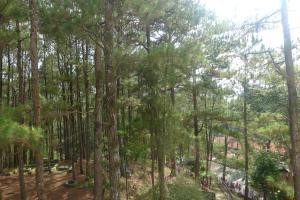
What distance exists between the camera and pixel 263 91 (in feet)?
57.1

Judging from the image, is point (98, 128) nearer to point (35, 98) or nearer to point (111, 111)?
point (111, 111)

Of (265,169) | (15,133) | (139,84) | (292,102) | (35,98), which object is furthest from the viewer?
(265,169)

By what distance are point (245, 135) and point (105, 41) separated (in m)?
12.5

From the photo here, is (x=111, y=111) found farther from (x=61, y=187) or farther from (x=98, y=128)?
(x=61, y=187)

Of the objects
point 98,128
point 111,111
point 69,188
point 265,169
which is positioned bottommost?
point 69,188

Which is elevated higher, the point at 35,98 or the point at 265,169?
the point at 35,98

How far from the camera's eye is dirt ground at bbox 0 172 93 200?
1534cm

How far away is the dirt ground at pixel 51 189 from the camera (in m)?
15.3

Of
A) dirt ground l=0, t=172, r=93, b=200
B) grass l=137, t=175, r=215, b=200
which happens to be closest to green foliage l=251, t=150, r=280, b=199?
grass l=137, t=175, r=215, b=200

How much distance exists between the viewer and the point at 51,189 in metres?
16.1

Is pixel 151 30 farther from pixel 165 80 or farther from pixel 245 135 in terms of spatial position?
pixel 245 135

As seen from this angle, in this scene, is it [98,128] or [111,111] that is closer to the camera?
[111,111]

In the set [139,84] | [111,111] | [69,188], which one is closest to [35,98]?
[111,111]

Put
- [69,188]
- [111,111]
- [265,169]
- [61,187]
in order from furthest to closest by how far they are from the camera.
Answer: [265,169], [61,187], [69,188], [111,111]
